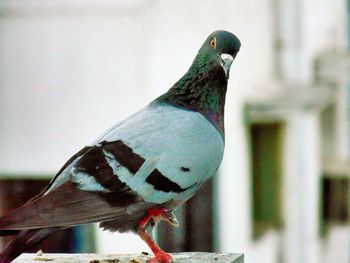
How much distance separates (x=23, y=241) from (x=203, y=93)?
1.03 meters

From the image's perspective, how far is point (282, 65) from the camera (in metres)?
12.1

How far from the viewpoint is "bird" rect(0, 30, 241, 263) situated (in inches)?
114

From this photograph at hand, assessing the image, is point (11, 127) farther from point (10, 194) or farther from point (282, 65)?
point (282, 65)

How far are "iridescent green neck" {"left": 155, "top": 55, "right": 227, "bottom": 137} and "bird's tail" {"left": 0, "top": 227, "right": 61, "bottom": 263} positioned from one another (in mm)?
838

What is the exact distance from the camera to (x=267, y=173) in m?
13.1

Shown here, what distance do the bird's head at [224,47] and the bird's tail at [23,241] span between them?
0.90 metres

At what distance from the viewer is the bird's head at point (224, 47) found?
127 inches

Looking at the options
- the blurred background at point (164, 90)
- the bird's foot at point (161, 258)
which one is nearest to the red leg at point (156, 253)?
the bird's foot at point (161, 258)

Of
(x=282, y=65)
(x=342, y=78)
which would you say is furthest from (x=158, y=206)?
(x=342, y=78)

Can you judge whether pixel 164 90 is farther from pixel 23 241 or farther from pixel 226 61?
pixel 23 241

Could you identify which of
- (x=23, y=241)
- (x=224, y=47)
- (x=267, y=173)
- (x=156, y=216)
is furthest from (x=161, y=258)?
(x=267, y=173)

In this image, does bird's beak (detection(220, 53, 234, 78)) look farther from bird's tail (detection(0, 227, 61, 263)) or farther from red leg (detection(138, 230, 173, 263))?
bird's tail (detection(0, 227, 61, 263))

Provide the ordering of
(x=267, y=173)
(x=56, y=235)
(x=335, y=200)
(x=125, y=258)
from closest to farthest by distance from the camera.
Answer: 1. (x=125, y=258)
2. (x=56, y=235)
3. (x=267, y=173)
4. (x=335, y=200)

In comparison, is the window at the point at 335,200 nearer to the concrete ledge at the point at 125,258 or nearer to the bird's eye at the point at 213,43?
the bird's eye at the point at 213,43
